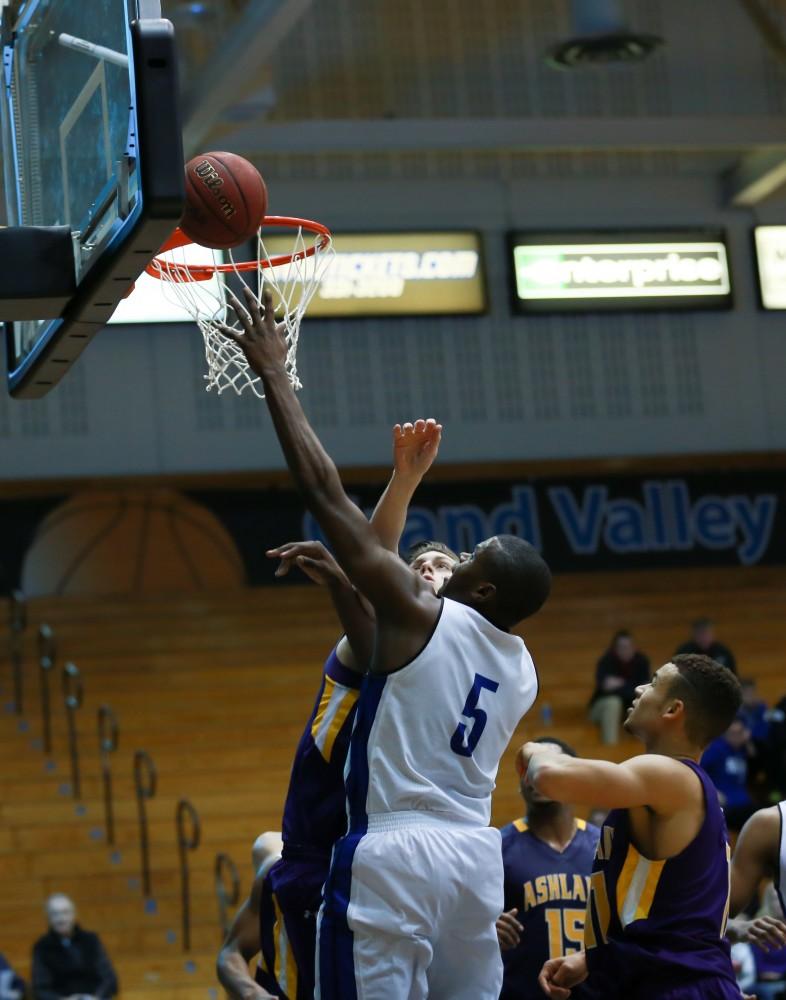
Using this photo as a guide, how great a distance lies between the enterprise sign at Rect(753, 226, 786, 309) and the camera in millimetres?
18281

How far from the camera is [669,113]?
1670 cm

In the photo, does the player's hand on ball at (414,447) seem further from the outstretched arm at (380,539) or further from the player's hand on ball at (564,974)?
the player's hand on ball at (564,974)

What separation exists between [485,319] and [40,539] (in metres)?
5.11

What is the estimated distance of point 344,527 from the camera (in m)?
4.25

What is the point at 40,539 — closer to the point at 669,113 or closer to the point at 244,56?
the point at 244,56

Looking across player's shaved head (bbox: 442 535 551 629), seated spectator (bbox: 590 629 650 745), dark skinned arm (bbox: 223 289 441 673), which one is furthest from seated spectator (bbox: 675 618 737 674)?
dark skinned arm (bbox: 223 289 441 673)

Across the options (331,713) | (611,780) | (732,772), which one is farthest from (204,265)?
(732,772)

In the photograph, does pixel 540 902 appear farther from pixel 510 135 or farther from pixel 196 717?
pixel 510 135

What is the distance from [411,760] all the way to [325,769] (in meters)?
0.56

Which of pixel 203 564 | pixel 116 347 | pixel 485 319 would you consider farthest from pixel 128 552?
pixel 485 319

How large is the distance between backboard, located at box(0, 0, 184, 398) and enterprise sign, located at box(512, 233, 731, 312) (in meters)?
12.7

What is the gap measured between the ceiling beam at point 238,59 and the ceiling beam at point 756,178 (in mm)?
6658

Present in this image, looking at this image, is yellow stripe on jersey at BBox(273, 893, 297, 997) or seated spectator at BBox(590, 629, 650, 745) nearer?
yellow stripe on jersey at BBox(273, 893, 297, 997)

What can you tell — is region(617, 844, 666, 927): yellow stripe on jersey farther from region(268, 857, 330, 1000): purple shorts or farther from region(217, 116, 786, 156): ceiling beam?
region(217, 116, 786, 156): ceiling beam
